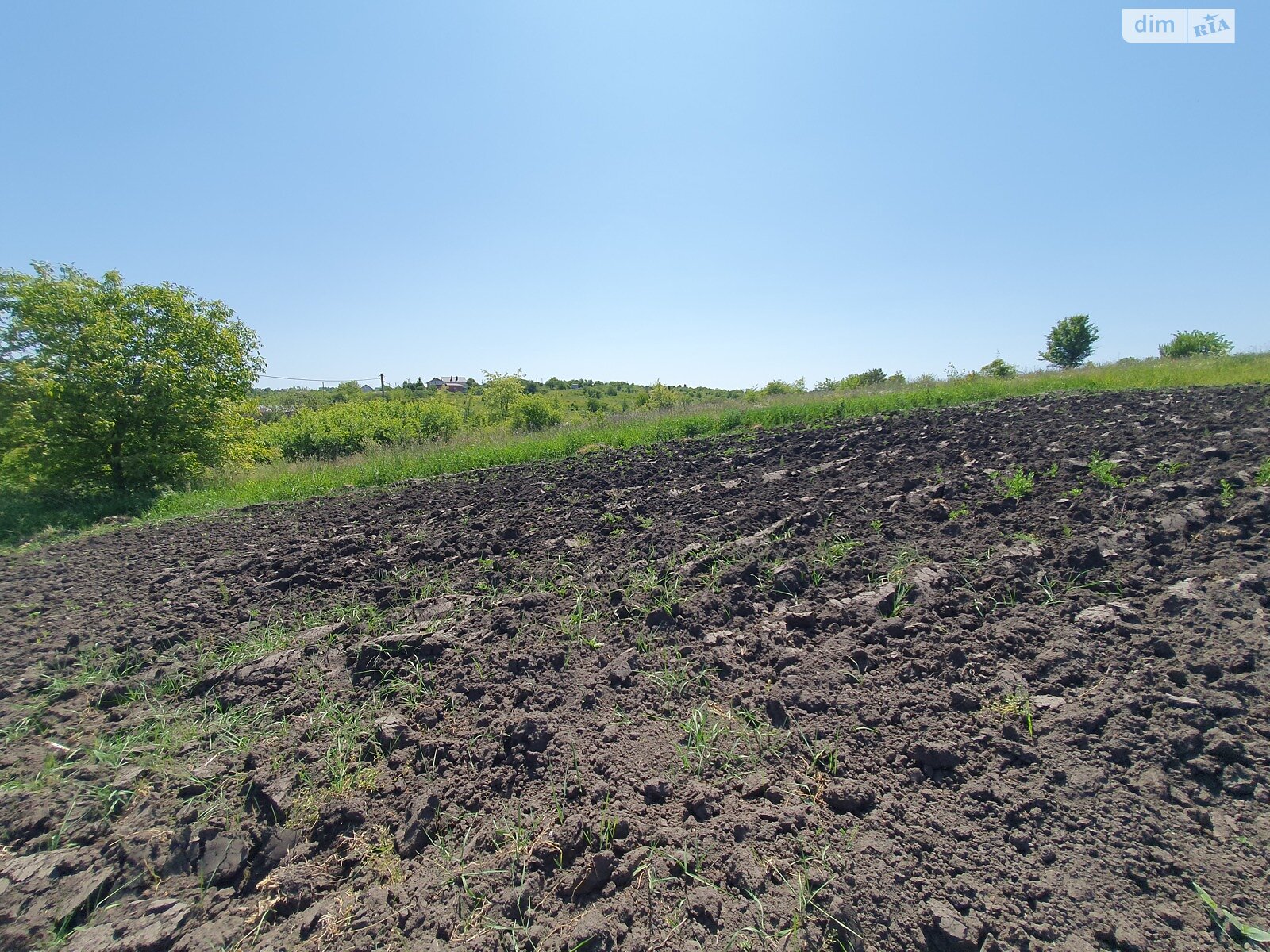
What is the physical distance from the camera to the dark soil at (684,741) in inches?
68.6

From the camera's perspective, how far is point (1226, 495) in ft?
15.0

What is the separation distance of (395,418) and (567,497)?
1867cm

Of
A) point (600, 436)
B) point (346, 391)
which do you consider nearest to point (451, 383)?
point (346, 391)

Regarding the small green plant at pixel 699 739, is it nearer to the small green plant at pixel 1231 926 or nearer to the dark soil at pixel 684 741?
the dark soil at pixel 684 741

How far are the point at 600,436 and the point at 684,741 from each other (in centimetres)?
1218

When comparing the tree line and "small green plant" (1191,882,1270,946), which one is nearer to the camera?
"small green plant" (1191,882,1270,946)

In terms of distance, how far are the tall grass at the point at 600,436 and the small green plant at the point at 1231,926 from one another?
11577 millimetres

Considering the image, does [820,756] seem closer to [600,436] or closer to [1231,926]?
[1231,926]

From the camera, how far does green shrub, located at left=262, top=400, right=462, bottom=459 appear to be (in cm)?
2080

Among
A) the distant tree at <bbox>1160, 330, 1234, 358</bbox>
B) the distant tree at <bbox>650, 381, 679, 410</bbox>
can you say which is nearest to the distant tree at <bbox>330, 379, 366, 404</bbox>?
the distant tree at <bbox>650, 381, 679, 410</bbox>

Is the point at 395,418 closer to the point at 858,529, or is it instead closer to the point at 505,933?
the point at 858,529

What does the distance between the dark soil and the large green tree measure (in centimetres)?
883

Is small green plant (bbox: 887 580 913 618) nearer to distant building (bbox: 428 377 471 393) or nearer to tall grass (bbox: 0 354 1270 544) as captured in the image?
tall grass (bbox: 0 354 1270 544)

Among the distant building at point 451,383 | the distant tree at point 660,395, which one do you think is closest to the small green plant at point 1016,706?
the distant tree at point 660,395
